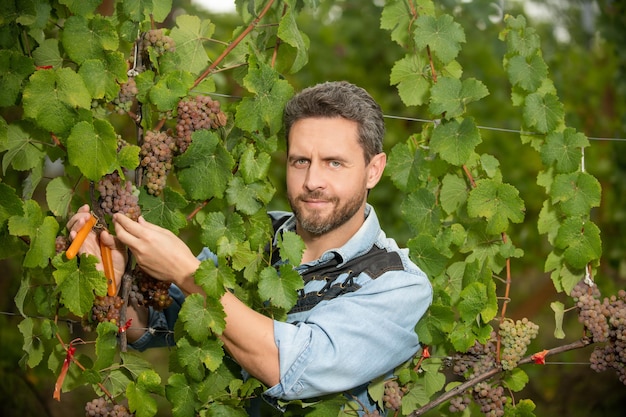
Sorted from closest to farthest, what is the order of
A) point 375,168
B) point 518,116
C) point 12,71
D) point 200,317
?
point 200,317 → point 12,71 → point 375,168 → point 518,116

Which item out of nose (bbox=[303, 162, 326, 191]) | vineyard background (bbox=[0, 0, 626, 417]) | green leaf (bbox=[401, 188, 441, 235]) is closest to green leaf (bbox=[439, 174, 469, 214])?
green leaf (bbox=[401, 188, 441, 235])

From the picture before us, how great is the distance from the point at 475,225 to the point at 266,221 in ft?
1.85

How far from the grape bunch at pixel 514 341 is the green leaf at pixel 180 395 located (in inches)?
29.3

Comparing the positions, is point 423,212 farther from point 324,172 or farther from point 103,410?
point 103,410

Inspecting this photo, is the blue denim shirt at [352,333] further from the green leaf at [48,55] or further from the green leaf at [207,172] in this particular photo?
the green leaf at [48,55]

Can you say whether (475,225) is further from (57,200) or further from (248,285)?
(57,200)

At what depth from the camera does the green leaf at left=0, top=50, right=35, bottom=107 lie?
1686 mm

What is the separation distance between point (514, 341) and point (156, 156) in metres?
0.95

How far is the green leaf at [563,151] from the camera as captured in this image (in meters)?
1.98

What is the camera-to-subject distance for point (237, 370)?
6.00ft

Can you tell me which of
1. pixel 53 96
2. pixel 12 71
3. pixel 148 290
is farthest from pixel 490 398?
pixel 12 71

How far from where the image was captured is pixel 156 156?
1.73 m

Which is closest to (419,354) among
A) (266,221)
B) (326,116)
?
(266,221)

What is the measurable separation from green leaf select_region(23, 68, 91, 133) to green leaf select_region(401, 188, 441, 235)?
83 centimetres
